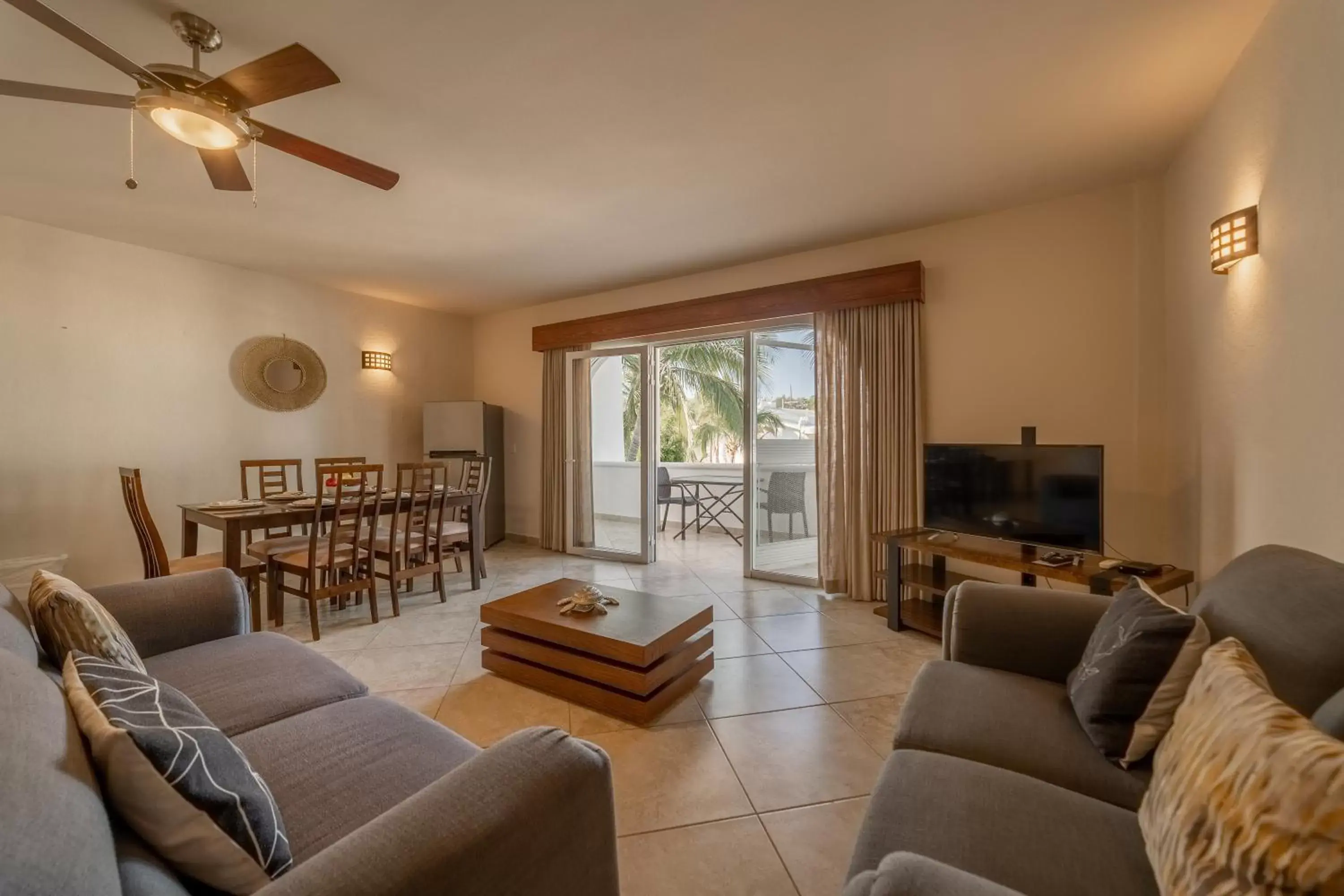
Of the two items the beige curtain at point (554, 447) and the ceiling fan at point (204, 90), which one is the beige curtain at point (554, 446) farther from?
the ceiling fan at point (204, 90)

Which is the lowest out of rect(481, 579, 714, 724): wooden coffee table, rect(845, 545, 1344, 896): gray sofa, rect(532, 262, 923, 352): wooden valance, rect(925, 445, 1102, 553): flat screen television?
rect(481, 579, 714, 724): wooden coffee table

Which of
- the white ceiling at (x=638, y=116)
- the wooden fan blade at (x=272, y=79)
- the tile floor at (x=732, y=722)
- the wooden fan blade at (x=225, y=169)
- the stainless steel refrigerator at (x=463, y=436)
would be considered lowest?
the tile floor at (x=732, y=722)

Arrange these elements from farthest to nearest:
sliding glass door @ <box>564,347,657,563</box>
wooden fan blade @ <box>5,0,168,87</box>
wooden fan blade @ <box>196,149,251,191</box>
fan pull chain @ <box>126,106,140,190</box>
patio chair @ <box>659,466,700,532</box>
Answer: patio chair @ <box>659,466,700,532</box> → sliding glass door @ <box>564,347,657,563</box> → fan pull chain @ <box>126,106,140,190</box> → wooden fan blade @ <box>196,149,251,191</box> → wooden fan blade @ <box>5,0,168,87</box>

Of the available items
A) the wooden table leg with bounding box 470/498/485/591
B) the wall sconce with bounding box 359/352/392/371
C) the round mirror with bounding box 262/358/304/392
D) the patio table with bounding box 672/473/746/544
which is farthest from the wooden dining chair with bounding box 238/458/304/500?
the patio table with bounding box 672/473/746/544

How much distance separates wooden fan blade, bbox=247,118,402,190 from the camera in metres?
1.98

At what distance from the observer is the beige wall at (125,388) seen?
3.37 metres

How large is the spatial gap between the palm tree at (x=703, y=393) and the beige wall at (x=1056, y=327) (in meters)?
2.44

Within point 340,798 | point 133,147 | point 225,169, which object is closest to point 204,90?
point 225,169

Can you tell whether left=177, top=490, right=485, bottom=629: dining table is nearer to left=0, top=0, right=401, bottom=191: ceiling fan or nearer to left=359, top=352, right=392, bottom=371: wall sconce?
left=0, top=0, right=401, bottom=191: ceiling fan

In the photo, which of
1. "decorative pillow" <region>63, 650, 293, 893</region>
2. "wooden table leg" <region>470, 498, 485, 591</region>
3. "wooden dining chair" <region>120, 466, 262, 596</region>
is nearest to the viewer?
"decorative pillow" <region>63, 650, 293, 893</region>

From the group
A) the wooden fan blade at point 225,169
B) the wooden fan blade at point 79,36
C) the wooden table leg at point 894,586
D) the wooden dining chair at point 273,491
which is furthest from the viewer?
the wooden dining chair at point 273,491

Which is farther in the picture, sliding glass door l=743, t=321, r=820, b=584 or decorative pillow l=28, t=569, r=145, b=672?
sliding glass door l=743, t=321, r=820, b=584

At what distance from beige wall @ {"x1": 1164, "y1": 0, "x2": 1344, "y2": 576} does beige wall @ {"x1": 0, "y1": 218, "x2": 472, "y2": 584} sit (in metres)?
5.96

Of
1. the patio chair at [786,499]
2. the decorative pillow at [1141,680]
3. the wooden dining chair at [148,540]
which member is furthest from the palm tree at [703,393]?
the decorative pillow at [1141,680]
